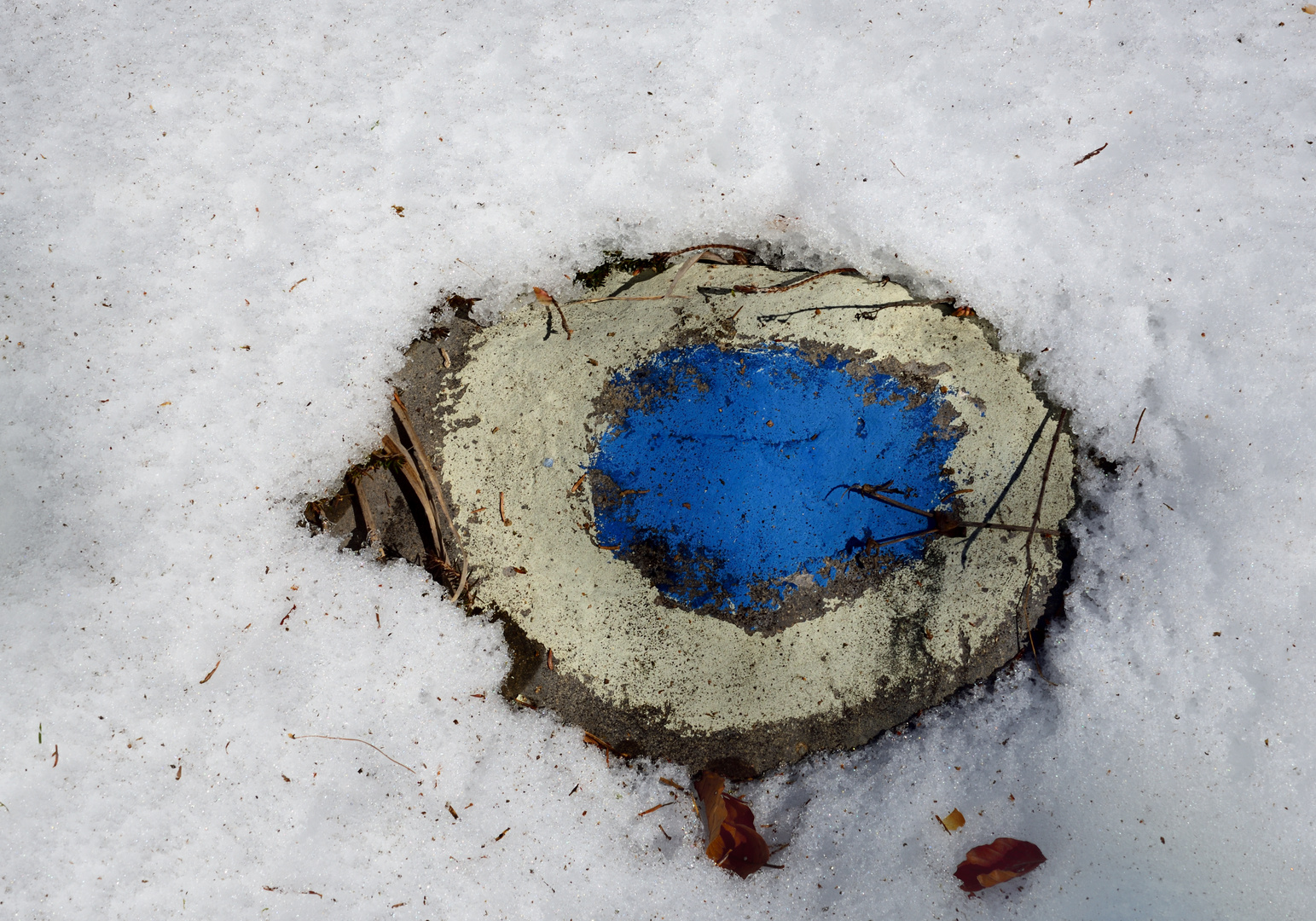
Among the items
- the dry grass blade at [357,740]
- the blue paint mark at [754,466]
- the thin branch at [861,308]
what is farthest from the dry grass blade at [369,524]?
the thin branch at [861,308]

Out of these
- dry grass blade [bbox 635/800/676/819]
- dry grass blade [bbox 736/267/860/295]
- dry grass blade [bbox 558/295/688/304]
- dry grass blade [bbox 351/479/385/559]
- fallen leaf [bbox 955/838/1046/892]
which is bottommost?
fallen leaf [bbox 955/838/1046/892]

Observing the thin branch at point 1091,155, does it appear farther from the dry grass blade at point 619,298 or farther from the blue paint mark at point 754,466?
the dry grass blade at point 619,298

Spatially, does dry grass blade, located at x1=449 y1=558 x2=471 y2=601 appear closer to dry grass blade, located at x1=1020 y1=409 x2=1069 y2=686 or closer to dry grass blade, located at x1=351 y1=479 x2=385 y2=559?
dry grass blade, located at x1=351 y1=479 x2=385 y2=559

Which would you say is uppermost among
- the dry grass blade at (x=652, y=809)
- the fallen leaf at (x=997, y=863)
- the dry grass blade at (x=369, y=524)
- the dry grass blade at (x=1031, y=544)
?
the dry grass blade at (x=369, y=524)

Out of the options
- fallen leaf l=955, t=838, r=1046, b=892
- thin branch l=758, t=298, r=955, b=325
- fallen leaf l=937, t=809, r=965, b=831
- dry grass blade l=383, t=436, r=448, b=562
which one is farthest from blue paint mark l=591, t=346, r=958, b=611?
fallen leaf l=955, t=838, r=1046, b=892

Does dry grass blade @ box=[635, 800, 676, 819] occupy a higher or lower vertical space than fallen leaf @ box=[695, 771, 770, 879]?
higher

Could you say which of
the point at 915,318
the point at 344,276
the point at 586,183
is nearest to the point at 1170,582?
the point at 915,318
